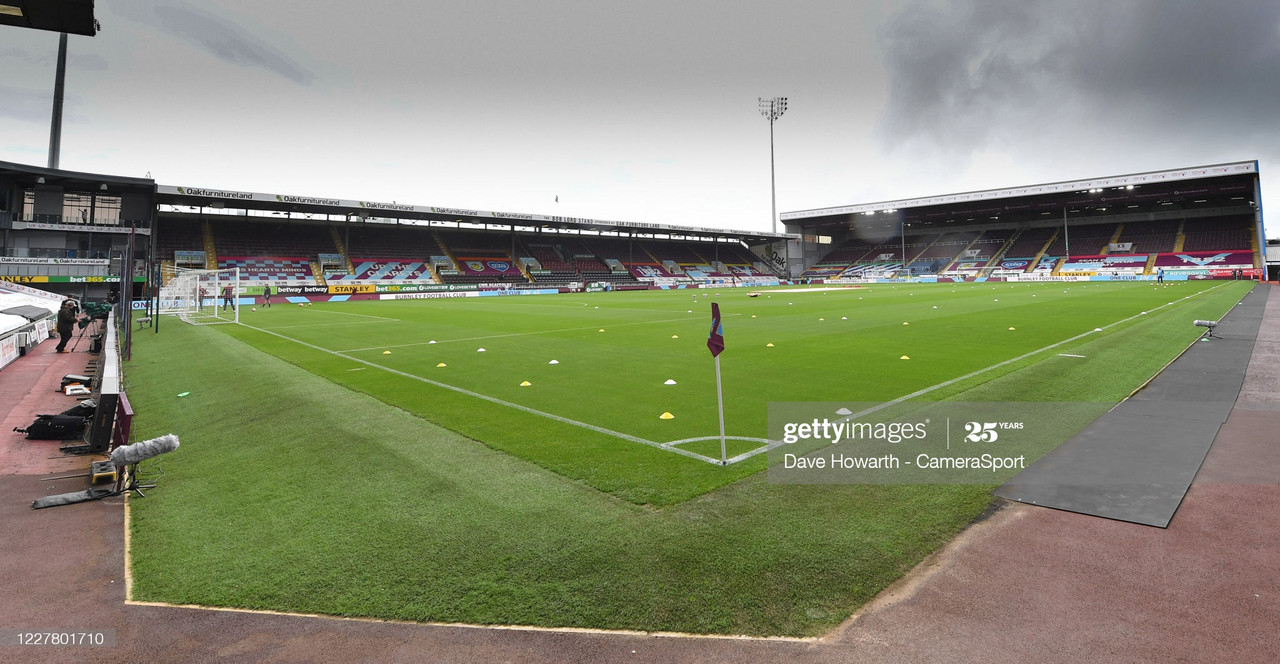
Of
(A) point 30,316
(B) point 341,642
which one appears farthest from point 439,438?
(A) point 30,316

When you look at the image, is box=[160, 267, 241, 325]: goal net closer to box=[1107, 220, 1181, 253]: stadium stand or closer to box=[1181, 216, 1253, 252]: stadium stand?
box=[1107, 220, 1181, 253]: stadium stand

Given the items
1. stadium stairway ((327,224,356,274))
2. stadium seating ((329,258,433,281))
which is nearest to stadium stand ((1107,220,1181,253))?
stadium seating ((329,258,433,281))

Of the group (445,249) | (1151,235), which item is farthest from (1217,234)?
(445,249)

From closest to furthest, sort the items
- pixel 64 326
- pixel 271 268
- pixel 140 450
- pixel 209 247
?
pixel 140 450
pixel 64 326
pixel 209 247
pixel 271 268

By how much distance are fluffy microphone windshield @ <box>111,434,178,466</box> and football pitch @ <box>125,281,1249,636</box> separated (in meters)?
0.51

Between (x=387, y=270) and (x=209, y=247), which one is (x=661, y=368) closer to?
(x=387, y=270)

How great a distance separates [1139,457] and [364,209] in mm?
59701

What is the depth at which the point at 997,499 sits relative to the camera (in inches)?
187

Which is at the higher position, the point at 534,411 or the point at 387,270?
the point at 387,270

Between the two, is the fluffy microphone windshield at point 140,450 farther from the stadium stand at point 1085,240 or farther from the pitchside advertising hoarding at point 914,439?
Result: the stadium stand at point 1085,240

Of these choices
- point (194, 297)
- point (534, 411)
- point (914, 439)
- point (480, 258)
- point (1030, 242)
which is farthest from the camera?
point (1030, 242)

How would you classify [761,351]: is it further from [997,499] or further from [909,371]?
[997,499]

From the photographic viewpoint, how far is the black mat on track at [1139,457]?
15.0 ft

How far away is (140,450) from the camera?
541 centimetres
